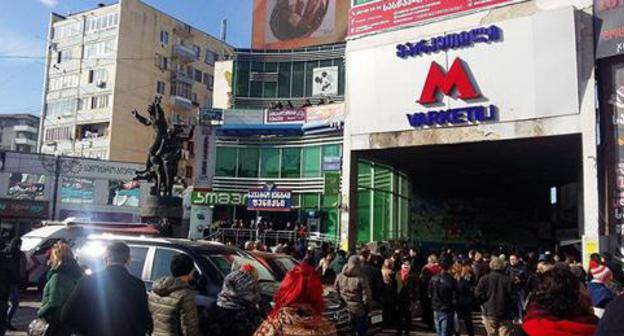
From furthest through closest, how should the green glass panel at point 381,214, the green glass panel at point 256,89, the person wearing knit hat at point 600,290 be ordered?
the green glass panel at point 256,89 → the green glass panel at point 381,214 → the person wearing knit hat at point 600,290

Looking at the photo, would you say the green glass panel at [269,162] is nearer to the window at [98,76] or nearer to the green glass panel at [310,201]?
the green glass panel at [310,201]

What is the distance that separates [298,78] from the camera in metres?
41.0

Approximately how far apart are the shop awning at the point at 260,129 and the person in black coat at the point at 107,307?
33001 mm

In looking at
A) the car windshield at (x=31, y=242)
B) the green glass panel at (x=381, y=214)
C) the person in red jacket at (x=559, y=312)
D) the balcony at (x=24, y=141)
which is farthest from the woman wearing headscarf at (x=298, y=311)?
the balcony at (x=24, y=141)

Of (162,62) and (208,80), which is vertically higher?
(162,62)

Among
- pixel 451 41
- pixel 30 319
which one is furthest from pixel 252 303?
pixel 451 41

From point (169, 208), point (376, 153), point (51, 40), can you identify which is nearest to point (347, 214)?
point (376, 153)

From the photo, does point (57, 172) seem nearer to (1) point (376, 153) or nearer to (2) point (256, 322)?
(1) point (376, 153)

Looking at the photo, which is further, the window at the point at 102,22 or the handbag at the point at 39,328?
the window at the point at 102,22

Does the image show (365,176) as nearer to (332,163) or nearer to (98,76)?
(332,163)

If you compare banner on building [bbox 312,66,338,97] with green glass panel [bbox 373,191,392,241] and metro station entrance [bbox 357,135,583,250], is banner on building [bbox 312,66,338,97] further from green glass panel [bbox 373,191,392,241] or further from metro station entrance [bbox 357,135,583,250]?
green glass panel [bbox 373,191,392,241]

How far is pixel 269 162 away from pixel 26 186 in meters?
19.4

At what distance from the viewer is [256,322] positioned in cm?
502

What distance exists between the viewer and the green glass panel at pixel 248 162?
38.8 meters
